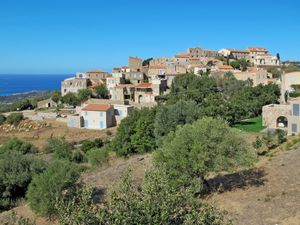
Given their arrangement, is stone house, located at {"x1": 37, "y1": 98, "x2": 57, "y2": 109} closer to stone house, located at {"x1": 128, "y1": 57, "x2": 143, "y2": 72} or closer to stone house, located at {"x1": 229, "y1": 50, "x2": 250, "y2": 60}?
stone house, located at {"x1": 128, "y1": 57, "x2": 143, "y2": 72}

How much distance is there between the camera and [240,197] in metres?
16.7

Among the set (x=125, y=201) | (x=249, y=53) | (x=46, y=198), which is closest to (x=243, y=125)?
(x=46, y=198)

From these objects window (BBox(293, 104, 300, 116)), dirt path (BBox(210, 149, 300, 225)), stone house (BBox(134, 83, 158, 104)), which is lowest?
dirt path (BBox(210, 149, 300, 225))

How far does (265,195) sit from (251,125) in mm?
21697

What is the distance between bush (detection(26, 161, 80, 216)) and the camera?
16.2 m

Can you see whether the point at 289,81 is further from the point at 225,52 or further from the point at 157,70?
the point at 225,52

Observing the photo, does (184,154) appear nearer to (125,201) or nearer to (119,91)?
(125,201)

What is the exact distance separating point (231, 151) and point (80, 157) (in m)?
22.7

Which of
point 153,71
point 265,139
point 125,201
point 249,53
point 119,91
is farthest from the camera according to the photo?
point 249,53

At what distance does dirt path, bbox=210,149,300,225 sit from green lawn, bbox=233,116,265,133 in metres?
12.6

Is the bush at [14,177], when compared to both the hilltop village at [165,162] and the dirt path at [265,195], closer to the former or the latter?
the hilltop village at [165,162]

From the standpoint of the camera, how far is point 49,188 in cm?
1675

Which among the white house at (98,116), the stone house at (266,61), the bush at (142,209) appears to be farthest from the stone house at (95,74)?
the bush at (142,209)

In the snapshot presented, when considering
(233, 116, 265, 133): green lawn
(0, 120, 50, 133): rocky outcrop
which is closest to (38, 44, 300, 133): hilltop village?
(233, 116, 265, 133): green lawn
